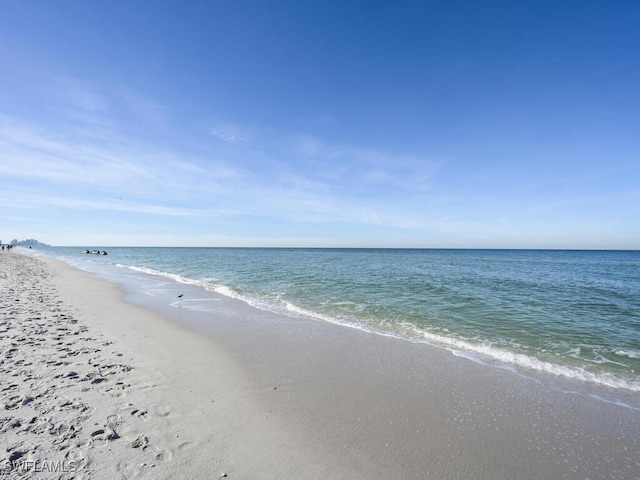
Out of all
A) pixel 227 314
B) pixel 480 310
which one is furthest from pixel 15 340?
pixel 480 310

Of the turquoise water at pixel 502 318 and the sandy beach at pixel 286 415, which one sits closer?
the sandy beach at pixel 286 415

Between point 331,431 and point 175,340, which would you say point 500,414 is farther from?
point 175,340

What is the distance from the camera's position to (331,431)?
4996mm

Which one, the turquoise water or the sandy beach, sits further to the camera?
the turquoise water

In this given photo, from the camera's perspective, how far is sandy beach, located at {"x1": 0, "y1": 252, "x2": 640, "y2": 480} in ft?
13.6

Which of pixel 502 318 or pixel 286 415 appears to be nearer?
pixel 286 415

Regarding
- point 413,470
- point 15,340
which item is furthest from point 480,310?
point 15,340

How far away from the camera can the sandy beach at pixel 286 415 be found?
13.6ft

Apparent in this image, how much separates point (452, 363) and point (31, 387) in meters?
10.0

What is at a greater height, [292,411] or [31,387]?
[31,387]

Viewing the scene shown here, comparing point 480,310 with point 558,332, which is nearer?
point 558,332

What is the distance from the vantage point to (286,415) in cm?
547

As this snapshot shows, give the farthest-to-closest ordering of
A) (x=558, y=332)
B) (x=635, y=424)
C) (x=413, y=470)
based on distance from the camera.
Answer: (x=558, y=332)
(x=635, y=424)
(x=413, y=470)

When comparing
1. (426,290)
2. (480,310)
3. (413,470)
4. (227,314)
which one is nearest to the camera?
(413,470)
